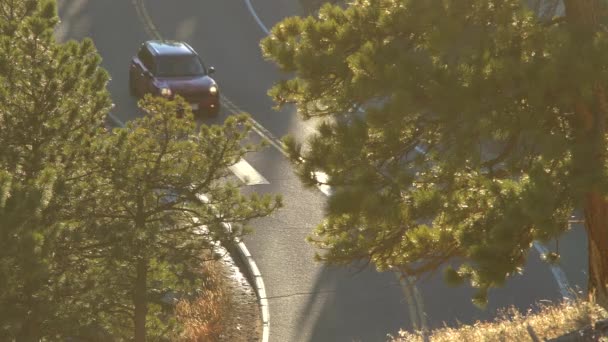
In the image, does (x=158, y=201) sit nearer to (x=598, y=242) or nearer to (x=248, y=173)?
(x=598, y=242)

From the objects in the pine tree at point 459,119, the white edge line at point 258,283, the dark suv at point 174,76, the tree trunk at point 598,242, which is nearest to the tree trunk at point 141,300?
the pine tree at point 459,119

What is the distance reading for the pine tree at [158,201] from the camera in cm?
1477

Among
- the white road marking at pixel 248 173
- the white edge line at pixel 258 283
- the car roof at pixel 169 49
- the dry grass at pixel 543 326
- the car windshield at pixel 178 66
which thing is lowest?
the dry grass at pixel 543 326

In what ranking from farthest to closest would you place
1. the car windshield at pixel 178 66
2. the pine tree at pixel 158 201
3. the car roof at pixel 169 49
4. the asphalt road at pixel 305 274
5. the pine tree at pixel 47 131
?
the car roof at pixel 169 49 → the car windshield at pixel 178 66 → the asphalt road at pixel 305 274 → the pine tree at pixel 158 201 → the pine tree at pixel 47 131

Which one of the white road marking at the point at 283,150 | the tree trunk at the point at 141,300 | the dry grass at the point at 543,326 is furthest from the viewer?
the white road marking at the point at 283,150

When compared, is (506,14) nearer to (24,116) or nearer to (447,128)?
(447,128)

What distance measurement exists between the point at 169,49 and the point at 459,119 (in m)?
20.1

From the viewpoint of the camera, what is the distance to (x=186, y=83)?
29.4 m

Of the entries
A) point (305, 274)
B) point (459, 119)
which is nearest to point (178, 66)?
point (305, 274)

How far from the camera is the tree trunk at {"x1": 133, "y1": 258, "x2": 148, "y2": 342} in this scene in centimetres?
1530

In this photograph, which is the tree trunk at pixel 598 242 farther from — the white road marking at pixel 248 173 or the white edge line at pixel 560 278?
the white road marking at pixel 248 173

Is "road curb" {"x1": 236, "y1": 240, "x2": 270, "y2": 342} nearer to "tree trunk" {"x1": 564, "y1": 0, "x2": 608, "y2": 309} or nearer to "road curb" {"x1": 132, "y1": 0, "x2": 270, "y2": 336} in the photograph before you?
"road curb" {"x1": 132, "y1": 0, "x2": 270, "y2": 336}

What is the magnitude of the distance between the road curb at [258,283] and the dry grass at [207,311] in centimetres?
57

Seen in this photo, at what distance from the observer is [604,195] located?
10586 mm
